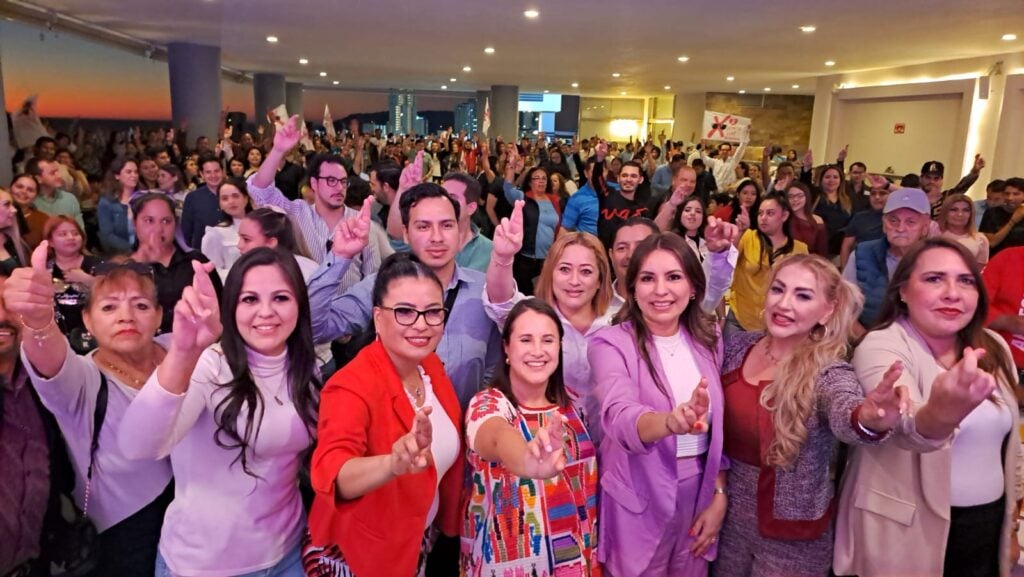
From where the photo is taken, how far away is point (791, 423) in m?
1.84

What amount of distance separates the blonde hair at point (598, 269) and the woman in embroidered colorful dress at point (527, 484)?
62 cm

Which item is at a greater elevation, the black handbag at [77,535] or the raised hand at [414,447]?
the raised hand at [414,447]

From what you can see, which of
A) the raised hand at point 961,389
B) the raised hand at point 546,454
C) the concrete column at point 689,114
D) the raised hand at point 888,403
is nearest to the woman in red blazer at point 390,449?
the raised hand at point 546,454

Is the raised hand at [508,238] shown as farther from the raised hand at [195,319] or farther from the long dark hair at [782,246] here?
the long dark hair at [782,246]

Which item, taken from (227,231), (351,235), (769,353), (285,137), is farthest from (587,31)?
(769,353)

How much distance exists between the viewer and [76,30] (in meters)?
10.5

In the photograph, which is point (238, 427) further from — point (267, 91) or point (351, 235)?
point (267, 91)

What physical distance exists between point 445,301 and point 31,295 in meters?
1.26

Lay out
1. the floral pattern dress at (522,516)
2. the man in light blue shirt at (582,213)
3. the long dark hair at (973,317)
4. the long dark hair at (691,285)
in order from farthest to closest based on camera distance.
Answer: the man in light blue shirt at (582,213)
the long dark hair at (691,285)
the long dark hair at (973,317)
the floral pattern dress at (522,516)

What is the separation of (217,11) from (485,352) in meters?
8.47

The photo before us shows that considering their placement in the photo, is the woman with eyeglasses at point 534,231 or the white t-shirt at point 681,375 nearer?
the white t-shirt at point 681,375

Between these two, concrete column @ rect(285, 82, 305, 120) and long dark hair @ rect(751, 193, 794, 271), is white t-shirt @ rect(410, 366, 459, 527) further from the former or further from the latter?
concrete column @ rect(285, 82, 305, 120)

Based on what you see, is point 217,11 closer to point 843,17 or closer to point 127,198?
point 127,198

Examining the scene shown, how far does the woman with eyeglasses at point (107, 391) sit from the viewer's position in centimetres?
157
